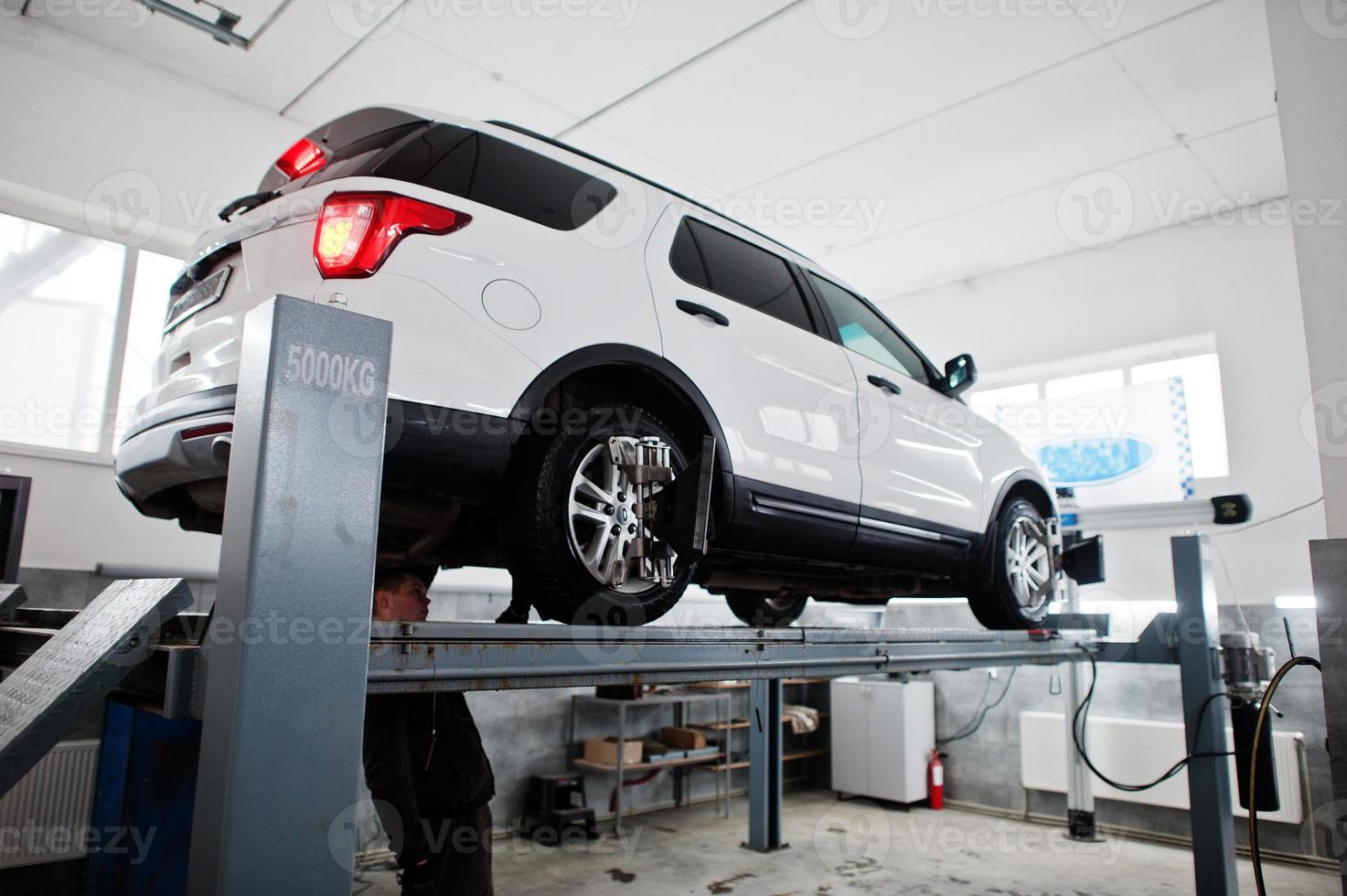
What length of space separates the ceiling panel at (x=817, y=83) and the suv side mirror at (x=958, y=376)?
1.86 meters

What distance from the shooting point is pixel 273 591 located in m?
1.07

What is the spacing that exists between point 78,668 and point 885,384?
2578 mm

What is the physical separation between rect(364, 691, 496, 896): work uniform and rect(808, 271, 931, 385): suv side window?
6.08 feet

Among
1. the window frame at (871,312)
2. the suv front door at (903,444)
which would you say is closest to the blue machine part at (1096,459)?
the suv front door at (903,444)

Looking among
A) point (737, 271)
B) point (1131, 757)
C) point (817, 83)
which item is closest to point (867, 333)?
point (737, 271)

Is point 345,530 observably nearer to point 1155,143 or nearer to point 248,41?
point 248,41

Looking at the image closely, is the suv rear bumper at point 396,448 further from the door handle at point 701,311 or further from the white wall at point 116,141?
the white wall at point 116,141

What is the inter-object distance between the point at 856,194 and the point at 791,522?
14.1 feet

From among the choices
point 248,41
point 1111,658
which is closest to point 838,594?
point 1111,658

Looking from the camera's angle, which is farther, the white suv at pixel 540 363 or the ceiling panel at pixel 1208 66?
the ceiling panel at pixel 1208 66

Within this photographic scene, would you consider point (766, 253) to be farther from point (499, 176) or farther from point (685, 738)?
point (685, 738)

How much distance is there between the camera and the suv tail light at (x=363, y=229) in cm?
187

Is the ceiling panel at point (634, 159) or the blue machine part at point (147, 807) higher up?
the ceiling panel at point (634, 159)

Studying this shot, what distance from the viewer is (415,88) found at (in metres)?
5.03
